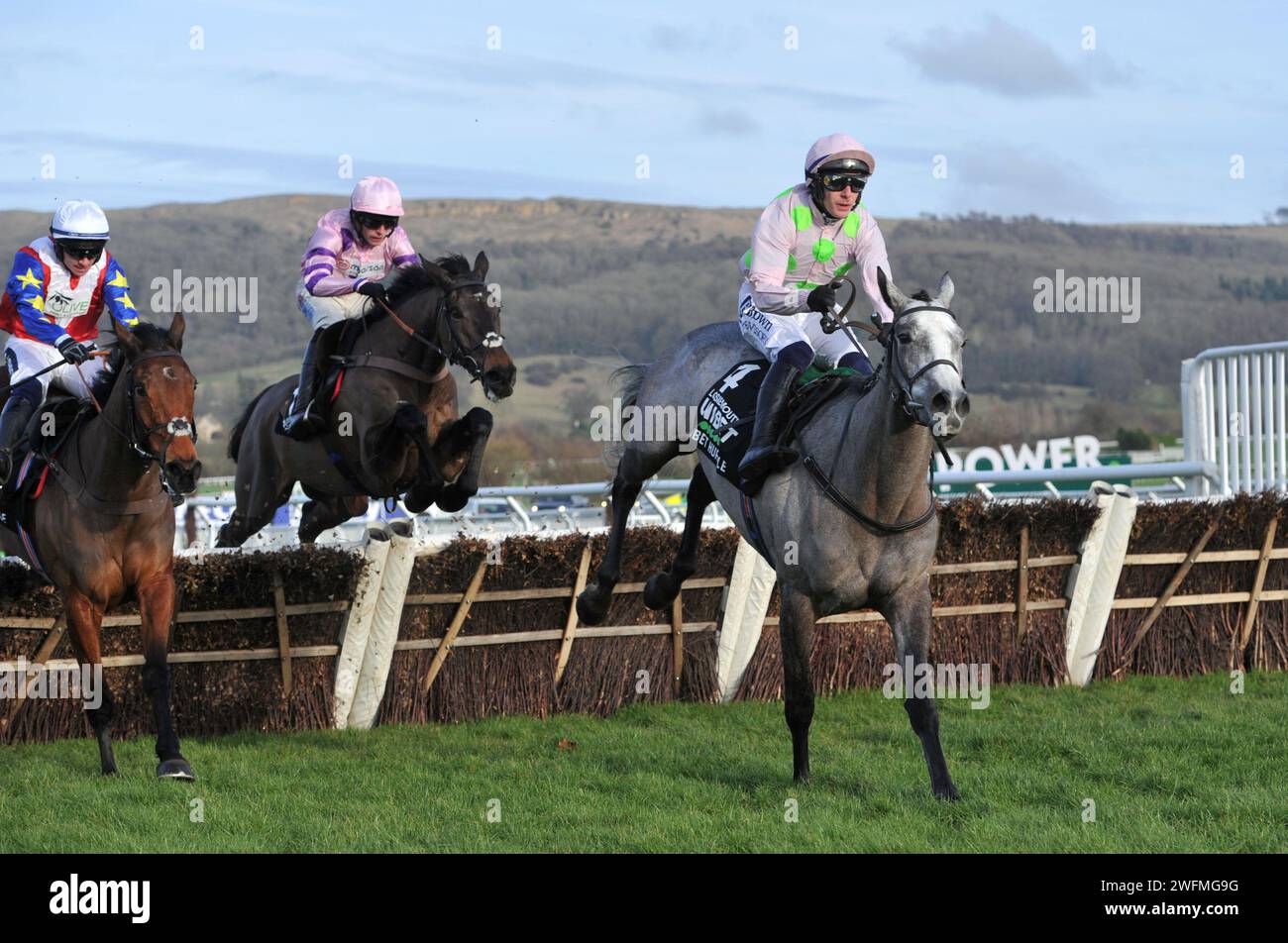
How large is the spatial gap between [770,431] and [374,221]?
2.80 metres

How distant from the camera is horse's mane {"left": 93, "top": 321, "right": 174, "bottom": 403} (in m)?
6.85

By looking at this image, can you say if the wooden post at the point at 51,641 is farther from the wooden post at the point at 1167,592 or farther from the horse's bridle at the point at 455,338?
the wooden post at the point at 1167,592

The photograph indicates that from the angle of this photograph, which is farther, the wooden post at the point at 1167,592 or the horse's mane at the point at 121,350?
the wooden post at the point at 1167,592

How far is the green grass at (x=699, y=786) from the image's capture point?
18.0 feet

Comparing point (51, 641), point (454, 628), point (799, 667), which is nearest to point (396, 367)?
point (454, 628)

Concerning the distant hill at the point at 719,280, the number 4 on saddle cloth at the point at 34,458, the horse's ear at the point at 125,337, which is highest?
the distant hill at the point at 719,280

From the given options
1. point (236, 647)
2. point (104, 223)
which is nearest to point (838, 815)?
point (236, 647)

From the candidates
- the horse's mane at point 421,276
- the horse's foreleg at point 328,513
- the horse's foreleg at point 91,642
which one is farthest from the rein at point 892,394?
the horse's foreleg at point 328,513

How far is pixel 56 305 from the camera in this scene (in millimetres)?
7516

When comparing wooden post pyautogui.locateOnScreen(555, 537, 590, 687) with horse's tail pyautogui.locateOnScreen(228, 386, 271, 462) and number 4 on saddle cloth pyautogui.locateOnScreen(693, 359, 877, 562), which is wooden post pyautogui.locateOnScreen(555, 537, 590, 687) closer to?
number 4 on saddle cloth pyautogui.locateOnScreen(693, 359, 877, 562)

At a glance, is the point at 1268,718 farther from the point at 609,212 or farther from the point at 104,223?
the point at 609,212

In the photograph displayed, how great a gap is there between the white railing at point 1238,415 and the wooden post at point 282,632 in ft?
23.0

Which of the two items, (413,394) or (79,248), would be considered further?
(413,394)

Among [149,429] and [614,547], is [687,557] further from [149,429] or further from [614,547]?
[149,429]
